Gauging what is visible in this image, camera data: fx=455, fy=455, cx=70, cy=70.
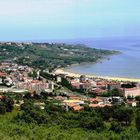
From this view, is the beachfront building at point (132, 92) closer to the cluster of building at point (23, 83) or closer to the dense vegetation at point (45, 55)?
the cluster of building at point (23, 83)

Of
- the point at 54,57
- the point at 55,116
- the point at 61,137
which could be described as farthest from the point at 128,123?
the point at 54,57

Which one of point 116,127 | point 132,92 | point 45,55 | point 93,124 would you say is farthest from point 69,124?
point 45,55

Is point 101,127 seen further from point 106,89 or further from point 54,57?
point 54,57

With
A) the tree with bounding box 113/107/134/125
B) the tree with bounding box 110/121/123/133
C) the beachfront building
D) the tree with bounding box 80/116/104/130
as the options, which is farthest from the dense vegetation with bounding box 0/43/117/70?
the tree with bounding box 110/121/123/133

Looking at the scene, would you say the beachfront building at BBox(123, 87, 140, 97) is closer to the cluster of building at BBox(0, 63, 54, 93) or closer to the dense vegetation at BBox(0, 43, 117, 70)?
the cluster of building at BBox(0, 63, 54, 93)

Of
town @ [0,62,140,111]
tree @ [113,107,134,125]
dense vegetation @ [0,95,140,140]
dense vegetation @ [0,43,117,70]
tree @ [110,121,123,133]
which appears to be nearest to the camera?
dense vegetation @ [0,95,140,140]

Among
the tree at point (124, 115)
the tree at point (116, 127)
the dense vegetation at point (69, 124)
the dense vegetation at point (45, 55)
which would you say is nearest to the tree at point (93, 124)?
the dense vegetation at point (69, 124)

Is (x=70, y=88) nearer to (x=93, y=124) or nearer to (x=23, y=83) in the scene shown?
(x=23, y=83)

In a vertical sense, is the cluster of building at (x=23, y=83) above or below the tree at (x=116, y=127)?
below
